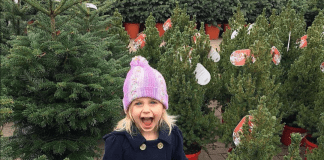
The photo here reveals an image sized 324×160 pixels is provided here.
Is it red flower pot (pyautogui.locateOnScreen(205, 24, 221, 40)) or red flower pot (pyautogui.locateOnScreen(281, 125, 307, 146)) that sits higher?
red flower pot (pyautogui.locateOnScreen(205, 24, 221, 40))

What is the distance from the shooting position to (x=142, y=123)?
73.3 inches

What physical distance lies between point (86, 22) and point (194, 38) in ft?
5.27

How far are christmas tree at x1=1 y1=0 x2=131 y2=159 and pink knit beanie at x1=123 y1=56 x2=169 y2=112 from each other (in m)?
0.85

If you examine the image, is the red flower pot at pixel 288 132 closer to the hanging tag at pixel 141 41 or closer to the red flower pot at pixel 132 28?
the hanging tag at pixel 141 41

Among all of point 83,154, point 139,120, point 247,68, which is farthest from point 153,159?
point 247,68

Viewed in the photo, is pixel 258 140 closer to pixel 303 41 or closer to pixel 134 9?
pixel 303 41

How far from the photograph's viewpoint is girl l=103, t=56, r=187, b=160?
1.87 m

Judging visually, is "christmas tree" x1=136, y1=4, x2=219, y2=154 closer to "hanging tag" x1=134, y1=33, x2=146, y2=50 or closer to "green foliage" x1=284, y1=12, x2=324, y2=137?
"green foliage" x1=284, y1=12, x2=324, y2=137

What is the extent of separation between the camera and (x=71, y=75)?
284cm

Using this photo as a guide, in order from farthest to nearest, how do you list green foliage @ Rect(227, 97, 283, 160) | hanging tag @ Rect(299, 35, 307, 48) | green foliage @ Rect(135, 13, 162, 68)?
green foliage @ Rect(135, 13, 162, 68)
hanging tag @ Rect(299, 35, 307, 48)
green foliage @ Rect(227, 97, 283, 160)

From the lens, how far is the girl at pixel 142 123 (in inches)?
73.6

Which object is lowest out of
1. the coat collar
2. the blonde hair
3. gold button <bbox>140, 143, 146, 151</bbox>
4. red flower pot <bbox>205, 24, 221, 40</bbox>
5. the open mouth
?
red flower pot <bbox>205, 24, 221, 40</bbox>

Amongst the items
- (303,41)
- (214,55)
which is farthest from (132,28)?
(303,41)

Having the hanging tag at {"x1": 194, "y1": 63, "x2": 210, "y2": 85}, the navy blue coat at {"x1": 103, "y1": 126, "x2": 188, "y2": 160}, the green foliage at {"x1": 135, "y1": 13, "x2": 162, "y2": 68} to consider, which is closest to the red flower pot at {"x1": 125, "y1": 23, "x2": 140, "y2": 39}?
the green foliage at {"x1": 135, "y1": 13, "x2": 162, "y2": 68}
